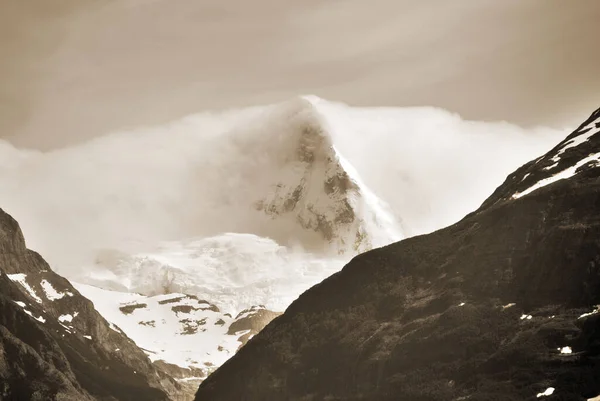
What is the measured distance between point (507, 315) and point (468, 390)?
1642cm

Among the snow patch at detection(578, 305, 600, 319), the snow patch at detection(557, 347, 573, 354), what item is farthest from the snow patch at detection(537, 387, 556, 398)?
the snow patch at detection(578, 305, 600, 319)

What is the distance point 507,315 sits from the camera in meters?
198

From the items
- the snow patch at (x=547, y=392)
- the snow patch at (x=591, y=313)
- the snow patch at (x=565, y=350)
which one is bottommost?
the snow patch at (x=547, y=392)

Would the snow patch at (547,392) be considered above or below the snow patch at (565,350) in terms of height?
below

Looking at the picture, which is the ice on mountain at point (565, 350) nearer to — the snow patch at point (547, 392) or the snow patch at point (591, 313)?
the snow patch at point (591, 313)

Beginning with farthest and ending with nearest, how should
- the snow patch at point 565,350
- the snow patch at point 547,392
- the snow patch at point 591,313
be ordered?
1. the snow patch at point 591,313
2. the snow patch at point 565,350
3. the snow patch at point 547,392

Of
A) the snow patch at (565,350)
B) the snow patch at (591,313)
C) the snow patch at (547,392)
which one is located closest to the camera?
the snow patch at (547,392)

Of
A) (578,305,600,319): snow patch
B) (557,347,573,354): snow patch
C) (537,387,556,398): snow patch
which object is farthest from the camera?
(578,305,600,319): snow patch

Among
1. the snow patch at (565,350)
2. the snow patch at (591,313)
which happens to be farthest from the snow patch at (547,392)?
the snow patch at (591,313)

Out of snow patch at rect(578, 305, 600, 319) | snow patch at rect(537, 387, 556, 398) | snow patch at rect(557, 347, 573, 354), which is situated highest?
snow patch at rect(578, 305, 600, 319)

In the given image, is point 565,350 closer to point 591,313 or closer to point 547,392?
point 591,313

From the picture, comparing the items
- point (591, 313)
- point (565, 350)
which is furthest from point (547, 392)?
point (591, 313)

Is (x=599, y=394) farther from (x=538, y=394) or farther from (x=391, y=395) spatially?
(x=391, y=395)

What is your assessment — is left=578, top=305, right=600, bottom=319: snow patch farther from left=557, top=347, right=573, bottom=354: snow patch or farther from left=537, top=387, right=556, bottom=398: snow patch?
left=537, top=387, right=556, bottom=398: snow patch
